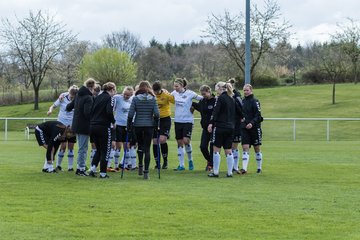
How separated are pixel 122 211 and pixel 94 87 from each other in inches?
234

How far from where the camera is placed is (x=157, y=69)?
289 feet

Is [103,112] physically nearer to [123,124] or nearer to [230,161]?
[123,124]

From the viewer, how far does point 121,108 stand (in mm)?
16266

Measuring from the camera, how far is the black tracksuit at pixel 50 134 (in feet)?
50.5

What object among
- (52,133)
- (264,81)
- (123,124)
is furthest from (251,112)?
(264,81)

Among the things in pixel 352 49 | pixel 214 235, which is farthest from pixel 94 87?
pixel 352 49

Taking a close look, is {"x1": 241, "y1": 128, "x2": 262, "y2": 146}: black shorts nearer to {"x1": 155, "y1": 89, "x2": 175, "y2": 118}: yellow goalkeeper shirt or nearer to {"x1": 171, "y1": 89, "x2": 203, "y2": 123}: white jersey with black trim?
{"x1": 171, "y1": 89, "x2": 203, "y2": 123}: white jersey with black trim

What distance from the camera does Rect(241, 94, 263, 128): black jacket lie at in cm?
1552

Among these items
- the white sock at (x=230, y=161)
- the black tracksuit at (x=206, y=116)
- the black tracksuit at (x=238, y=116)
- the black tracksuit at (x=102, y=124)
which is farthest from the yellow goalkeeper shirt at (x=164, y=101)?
the white sock at (x=230, y=161)

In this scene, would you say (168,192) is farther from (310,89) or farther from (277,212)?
(310,89)

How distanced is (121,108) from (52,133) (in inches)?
71.6

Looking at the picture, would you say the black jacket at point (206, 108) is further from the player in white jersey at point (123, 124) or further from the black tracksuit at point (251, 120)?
the player in white jersey at point (123, 124)

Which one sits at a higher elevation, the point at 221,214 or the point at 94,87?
the point at 94,87

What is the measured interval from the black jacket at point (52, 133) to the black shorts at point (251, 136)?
416 cm
